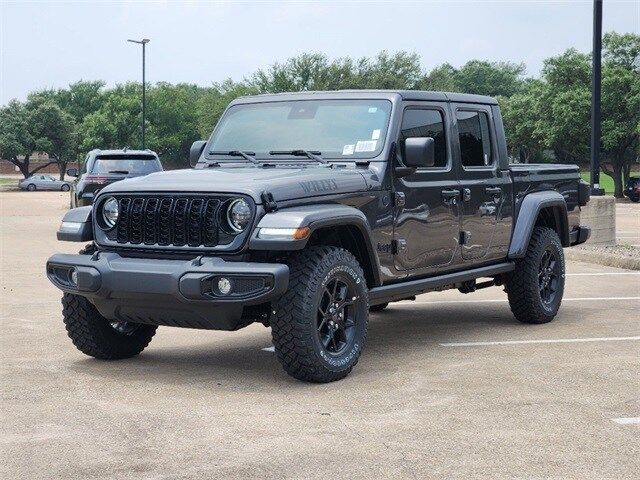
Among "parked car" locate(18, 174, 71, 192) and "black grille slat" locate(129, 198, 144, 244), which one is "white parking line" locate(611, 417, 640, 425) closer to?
"black grille slat" locate(129, 198, 144, 244)

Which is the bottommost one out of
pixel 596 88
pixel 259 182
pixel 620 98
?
pixel 259 182

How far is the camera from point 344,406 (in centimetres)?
631

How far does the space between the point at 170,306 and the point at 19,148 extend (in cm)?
8018

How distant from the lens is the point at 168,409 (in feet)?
20.5

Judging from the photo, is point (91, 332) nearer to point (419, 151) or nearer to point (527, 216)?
point (419, 151)

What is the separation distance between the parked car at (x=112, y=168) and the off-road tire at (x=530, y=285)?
39.7ft

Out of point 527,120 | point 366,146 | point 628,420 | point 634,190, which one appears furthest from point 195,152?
point 527,120

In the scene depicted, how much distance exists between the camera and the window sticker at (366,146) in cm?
778

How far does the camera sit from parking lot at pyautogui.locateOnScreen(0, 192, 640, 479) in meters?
5.09

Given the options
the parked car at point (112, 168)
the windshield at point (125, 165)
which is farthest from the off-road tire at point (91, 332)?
the windshield at point (125, 165)

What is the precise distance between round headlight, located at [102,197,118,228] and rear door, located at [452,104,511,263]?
8.96 feet

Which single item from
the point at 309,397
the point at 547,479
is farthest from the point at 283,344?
the point at 547,479

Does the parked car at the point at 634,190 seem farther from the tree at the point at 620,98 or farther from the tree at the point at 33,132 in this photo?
the tree at the point at 33,132

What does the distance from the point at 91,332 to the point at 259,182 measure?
1.70 m
